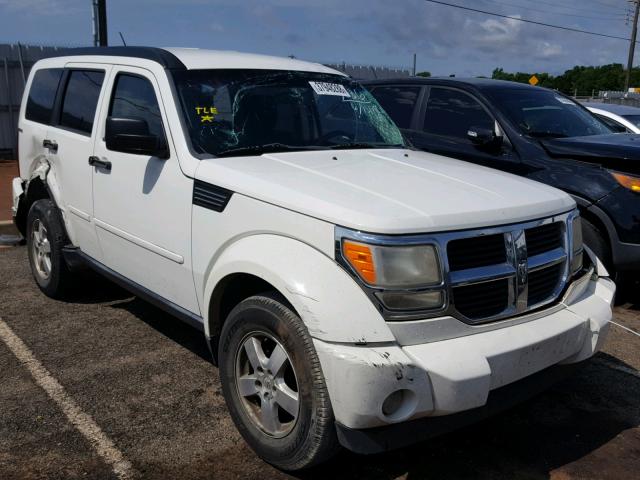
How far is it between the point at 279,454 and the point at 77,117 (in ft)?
10.1

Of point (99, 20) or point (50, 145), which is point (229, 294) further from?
point (99, 20)

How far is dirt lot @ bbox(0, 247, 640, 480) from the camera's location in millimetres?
3195

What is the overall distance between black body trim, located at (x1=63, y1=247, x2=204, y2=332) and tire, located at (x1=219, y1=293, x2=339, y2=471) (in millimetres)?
432

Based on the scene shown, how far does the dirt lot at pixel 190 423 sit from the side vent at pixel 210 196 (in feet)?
3.85

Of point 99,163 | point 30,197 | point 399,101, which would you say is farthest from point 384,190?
point 399,101

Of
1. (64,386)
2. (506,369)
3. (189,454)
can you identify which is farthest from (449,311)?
(64,386)

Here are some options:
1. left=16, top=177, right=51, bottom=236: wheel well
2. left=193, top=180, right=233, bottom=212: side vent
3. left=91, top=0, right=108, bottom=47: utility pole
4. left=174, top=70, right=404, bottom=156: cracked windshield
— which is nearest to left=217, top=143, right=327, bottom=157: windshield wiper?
left=174, top=70, right=404, bottom=156: cracked windshield

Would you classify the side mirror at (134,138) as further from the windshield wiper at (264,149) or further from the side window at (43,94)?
the side window at (43,94)

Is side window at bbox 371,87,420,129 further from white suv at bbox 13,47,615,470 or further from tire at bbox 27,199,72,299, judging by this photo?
tire at bbox 27,199,72,299

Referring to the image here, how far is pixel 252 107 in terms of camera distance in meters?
3.97

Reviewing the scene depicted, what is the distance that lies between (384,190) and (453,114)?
3815 millimetres

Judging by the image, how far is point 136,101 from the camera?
422cm

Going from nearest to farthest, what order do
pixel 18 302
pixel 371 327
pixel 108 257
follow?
1. pixel 371 327
2. pixel 108 257
3. pixel 18 302

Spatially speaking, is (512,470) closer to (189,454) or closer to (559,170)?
(189,454)
